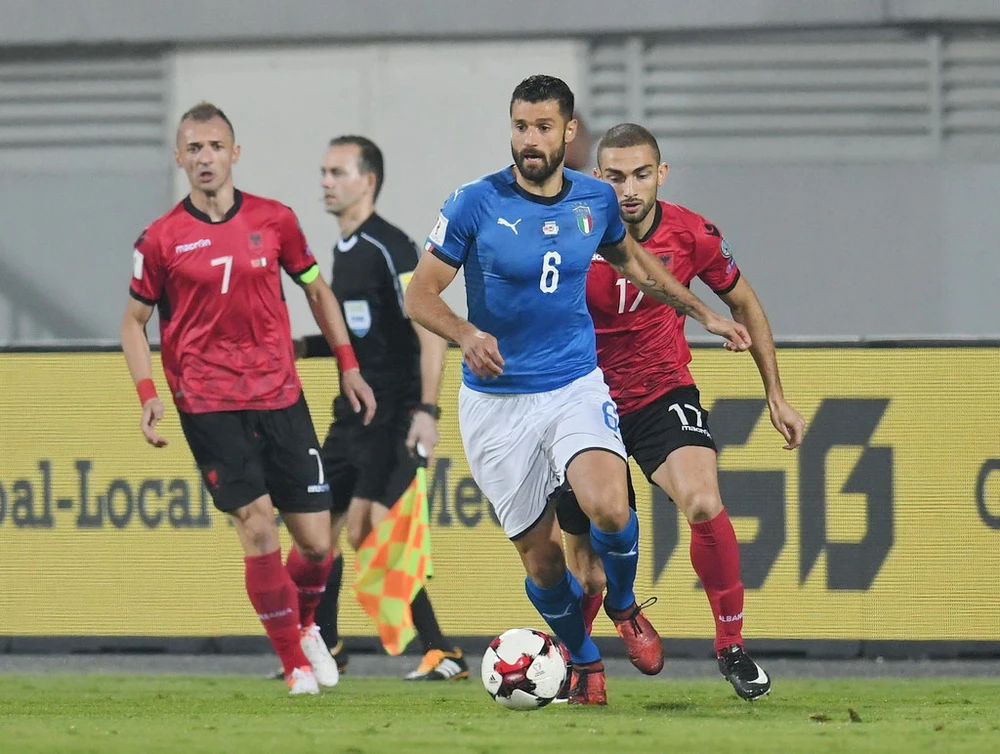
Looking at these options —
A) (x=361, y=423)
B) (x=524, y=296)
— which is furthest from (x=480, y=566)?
(x=524, y=296)

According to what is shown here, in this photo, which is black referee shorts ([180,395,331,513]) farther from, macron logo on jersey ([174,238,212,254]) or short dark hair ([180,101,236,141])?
short dark hair ([180,101,236,141])

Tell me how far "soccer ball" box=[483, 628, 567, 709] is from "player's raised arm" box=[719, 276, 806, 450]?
4.09ft

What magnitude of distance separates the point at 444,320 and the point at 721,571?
1.54 meters

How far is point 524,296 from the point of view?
631cm

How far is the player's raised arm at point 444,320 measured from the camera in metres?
5.77

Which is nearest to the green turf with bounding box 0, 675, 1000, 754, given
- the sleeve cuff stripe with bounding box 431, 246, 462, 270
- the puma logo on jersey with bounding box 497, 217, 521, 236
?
the sleeve cuff stripe with bounding box 431, 246, 462, 270

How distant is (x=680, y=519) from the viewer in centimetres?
878

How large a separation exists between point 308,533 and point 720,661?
1.90 metres

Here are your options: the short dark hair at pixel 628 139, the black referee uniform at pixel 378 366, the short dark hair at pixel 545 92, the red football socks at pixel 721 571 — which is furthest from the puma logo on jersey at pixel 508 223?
the black referee uniform at pixel 378 366

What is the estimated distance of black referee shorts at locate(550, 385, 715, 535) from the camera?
6832mm

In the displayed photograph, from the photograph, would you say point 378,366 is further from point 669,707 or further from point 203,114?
point 669,707

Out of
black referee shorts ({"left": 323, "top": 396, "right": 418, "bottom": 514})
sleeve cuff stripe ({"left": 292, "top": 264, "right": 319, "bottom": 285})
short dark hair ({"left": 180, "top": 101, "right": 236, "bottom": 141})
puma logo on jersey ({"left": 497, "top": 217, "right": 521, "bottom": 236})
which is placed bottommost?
black referee shorts ({"left": 323, "top": 396, "right": 418, "bottom": 514})

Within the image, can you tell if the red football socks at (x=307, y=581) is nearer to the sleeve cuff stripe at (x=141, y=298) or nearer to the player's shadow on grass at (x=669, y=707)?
the sleeve cuff stripe at (x=141, y=298)

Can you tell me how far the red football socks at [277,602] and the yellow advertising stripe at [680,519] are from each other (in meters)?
1.61
